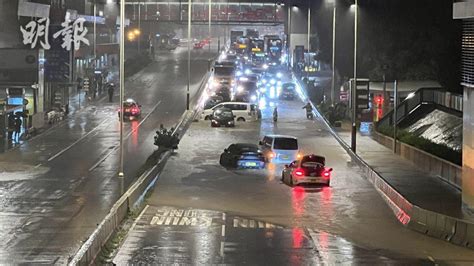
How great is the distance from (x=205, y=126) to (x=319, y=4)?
6087cm

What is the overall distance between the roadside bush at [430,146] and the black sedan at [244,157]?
Result: 7794 millimetres

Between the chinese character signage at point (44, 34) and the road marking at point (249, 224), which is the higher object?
the chinese character signage at point (44, 34)

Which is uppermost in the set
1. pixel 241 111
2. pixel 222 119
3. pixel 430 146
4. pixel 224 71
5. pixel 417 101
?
pixel 224 71

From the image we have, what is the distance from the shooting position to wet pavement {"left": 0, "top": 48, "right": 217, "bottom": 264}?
24.2 m

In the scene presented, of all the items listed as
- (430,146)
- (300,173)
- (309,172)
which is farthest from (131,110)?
(309,172)

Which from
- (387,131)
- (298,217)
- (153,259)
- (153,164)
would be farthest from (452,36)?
(153,259)

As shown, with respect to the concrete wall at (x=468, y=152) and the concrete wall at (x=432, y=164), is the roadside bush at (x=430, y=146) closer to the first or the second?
the concrete wall at (x=432, y=164)

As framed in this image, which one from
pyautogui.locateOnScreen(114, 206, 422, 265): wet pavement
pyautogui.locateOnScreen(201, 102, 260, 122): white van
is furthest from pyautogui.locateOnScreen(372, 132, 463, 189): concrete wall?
pyautogui.locateOnScreen(201, 102, 260, 122): white van

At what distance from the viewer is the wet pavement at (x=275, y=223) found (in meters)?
22.7

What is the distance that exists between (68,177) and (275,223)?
1308 centimetres

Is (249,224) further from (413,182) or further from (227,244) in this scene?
(413,182)

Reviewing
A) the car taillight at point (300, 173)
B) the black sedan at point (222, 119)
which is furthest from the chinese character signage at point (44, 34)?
the car taillight at point (300, 173)

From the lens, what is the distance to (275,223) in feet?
91.7

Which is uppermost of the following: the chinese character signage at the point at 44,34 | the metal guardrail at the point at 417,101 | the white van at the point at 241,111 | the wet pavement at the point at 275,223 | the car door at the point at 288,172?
the chinese character signage at the point at 44,34
